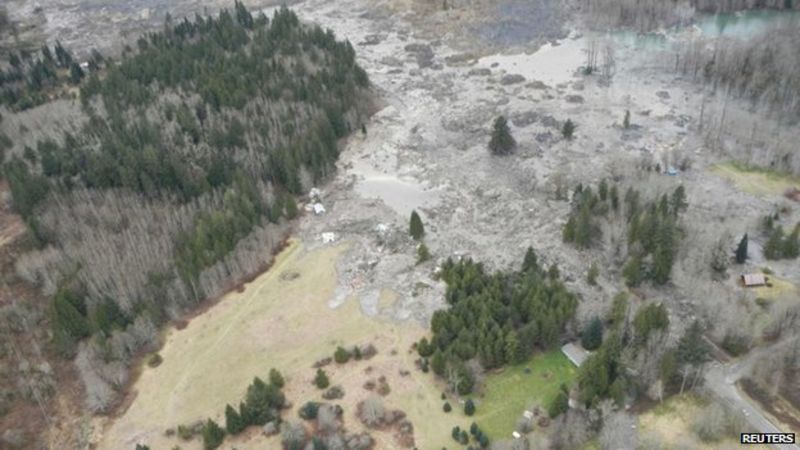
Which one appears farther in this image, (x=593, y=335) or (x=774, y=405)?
(x=593, y=335)

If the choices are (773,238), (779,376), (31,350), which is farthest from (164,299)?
(773,238)

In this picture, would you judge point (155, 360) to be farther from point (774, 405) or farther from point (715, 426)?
point (774, 405)

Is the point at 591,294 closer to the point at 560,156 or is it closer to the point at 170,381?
the point at 560,156

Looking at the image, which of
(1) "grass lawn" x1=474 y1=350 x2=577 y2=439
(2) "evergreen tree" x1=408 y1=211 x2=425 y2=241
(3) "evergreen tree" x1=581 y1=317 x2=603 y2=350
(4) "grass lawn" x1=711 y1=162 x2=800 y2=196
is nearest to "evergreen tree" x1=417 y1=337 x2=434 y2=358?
(1) "grass lawn" x1=474 y1=350 x2=577 y2=439

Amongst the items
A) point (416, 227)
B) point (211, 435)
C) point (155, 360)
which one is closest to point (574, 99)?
point (416, 227)

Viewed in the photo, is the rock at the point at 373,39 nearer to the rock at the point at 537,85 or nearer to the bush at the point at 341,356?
the rock at the point at 537,85

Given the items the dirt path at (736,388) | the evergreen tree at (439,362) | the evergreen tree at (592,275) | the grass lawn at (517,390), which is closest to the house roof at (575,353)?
the grass lawn at (517,390)

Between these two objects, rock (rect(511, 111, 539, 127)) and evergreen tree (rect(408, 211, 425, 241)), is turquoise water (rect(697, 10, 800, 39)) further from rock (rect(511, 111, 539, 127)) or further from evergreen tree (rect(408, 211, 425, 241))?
evergreen tree (rect(408, 211, 425, 241))
